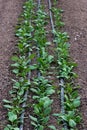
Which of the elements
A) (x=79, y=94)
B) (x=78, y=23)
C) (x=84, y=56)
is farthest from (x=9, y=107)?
(x=78, y=23)

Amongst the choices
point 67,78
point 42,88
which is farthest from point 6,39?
point 42,88

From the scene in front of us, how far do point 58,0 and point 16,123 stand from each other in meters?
5.88

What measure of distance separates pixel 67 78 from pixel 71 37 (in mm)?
1832

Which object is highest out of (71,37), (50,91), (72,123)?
(71,37)

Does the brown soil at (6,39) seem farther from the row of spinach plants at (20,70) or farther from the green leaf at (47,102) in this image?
the green leaf at (47,102)

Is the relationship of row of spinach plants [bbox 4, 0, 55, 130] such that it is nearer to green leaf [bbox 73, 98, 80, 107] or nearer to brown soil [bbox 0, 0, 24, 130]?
brown soil [bbox 0, 0, 24, 130]

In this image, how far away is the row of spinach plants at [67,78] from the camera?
13.2 feet

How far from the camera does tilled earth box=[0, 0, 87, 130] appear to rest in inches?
186

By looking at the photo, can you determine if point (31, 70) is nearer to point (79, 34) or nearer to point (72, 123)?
point (72, 123)

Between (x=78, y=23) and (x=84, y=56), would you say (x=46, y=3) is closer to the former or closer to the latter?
(x=78, y=23)

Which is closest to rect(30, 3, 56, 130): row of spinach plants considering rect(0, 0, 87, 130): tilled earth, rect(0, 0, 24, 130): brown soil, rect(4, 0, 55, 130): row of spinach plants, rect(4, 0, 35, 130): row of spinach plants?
rect(4, 0, 55, 130): row of spinach plants

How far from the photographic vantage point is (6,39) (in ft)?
→ 21.2

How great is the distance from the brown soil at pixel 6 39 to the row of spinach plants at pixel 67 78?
0.81m

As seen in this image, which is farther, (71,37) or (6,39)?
(71,37)
